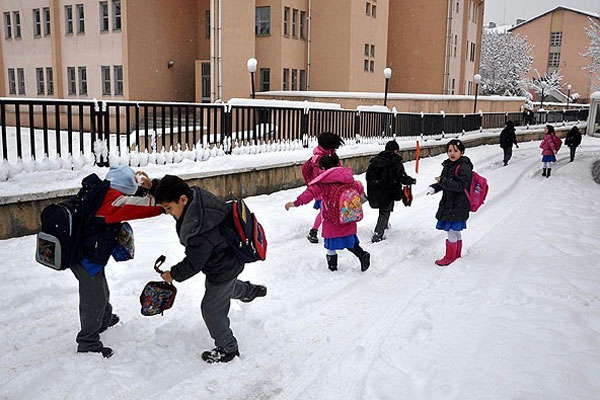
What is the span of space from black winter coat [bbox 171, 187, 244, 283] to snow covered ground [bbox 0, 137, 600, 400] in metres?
0.80

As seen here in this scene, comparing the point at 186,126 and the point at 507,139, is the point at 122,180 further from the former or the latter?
the point at 507,139

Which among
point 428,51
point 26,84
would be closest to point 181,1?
point 26,84

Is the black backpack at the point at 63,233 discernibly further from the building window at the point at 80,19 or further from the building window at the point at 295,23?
the building window at the point at 295,23

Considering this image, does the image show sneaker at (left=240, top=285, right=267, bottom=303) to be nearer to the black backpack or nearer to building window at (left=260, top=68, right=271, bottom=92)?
the black backpack

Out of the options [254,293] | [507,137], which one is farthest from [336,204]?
[507,137]

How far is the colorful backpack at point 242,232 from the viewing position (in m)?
3.80

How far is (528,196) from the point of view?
12.1 m

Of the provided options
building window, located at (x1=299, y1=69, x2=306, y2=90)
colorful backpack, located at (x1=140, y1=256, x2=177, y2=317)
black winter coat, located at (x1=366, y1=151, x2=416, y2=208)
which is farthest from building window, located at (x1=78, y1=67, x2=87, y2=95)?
colorful backpack, located at (x1=140, y1=256, x2=177, y2=317)

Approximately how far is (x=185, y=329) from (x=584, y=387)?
314cm

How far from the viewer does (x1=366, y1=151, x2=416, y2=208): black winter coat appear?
25.2ft

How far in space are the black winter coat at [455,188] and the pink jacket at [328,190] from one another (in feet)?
3.85

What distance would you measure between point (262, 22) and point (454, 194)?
22793 mm

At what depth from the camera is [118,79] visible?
2398 centimetres

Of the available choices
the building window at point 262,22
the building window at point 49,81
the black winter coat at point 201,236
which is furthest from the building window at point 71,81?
the black winter coat at point 201,236
